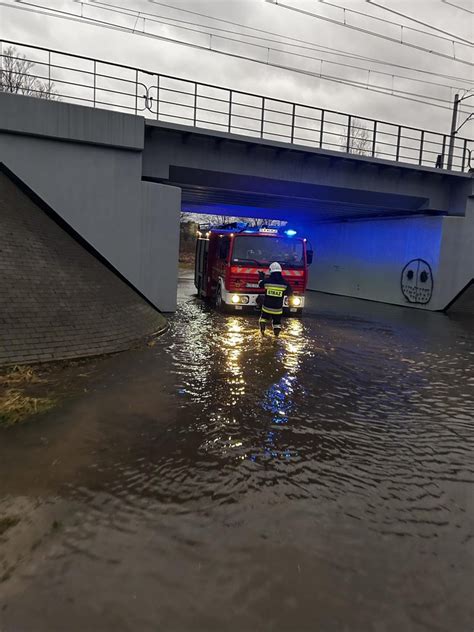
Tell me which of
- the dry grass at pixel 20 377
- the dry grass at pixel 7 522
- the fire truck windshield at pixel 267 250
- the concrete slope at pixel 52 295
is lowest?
the dry grass at pixel 7 522

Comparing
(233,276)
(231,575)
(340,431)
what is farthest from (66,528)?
(233,276)

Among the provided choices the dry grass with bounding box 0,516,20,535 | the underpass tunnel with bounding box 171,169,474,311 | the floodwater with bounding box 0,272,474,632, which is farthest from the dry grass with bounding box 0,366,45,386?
the underpass tunnel with bounding box 171,169,474,311

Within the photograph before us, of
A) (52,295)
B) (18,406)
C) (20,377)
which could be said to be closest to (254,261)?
(52,295)

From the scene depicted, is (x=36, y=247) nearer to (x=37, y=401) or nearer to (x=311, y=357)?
(x=37, y=401)

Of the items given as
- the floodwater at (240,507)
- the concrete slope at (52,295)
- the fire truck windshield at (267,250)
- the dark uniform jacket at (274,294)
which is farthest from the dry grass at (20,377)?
the fire truck windshield at (267,250)

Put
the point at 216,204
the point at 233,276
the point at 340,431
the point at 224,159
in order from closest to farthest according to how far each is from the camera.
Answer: the point at 340,431 → the point at 233,276 → the point at 224,159 → the point at 216,204

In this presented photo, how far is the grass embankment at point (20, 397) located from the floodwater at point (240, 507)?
356 mm

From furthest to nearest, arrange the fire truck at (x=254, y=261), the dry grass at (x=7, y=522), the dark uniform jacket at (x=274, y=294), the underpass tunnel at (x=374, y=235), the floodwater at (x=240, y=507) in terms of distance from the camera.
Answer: the underpass tunnel at (x=374, y=235) < the fire truck at (x=254, y=261) < the dark uniform jacket at (x=274, y=294) < the dry grass at (x=7, y=522) < the floodwater at (x=240, y=507)

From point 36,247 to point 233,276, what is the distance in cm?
604

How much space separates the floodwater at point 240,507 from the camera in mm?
2701

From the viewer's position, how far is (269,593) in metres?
2.82

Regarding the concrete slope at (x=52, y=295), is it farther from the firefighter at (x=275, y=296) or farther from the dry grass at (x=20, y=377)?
the firefighter at (x=275, y=296)

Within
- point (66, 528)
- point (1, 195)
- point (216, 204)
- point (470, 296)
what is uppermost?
point (216, 204)

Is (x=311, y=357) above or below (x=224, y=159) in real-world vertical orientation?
below
